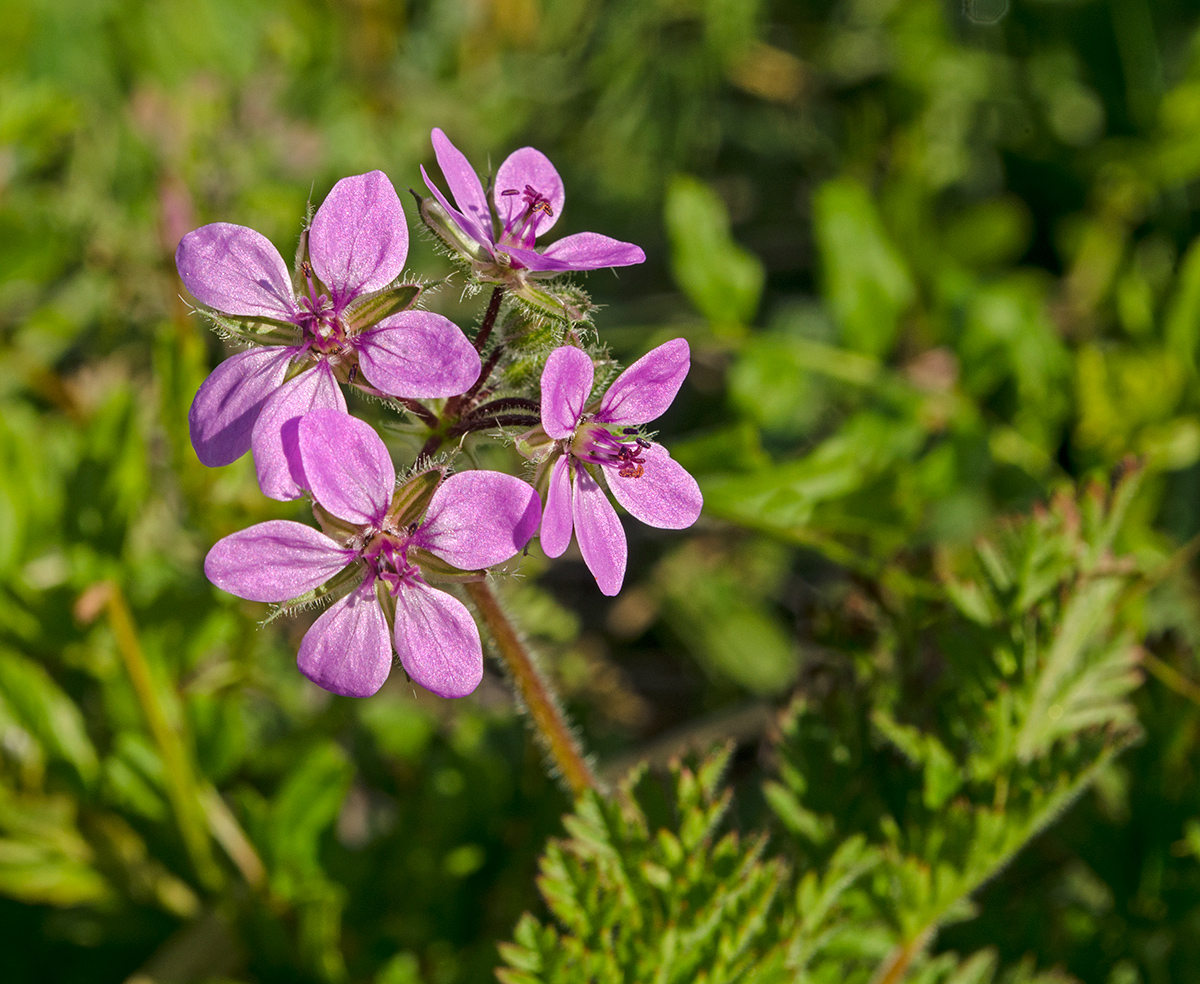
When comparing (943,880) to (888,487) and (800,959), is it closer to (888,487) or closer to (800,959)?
(800,959)

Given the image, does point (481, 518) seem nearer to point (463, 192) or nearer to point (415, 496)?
point (415, 496)

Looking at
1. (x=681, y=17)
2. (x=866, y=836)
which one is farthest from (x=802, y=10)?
(x=866, y=836)

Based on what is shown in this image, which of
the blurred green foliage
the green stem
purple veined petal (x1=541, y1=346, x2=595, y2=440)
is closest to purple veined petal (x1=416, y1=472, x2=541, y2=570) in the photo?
purple veined petal (x1=541, y1=346, x2=595, y2=440)

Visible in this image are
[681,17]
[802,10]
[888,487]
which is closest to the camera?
[888,487]

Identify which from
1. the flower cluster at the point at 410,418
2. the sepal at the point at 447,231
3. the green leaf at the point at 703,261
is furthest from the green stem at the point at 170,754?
the green leaf at the point at 703,261

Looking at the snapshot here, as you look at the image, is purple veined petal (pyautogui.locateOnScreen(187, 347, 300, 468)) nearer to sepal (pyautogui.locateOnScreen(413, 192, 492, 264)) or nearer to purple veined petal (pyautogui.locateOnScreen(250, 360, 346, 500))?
purple veined petal (pyautogui.locateOnScreen(250, 360, 346, 500))

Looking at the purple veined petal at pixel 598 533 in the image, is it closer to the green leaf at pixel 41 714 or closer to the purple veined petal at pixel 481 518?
the purple veined petal at pixel 481 518
